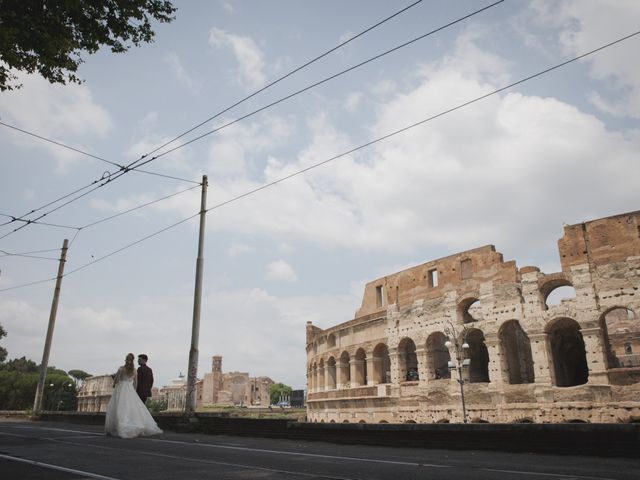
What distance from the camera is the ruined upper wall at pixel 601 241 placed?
17.9 metres

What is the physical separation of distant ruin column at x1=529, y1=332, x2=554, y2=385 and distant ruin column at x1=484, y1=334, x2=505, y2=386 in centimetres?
147

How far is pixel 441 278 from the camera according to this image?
22906 mm

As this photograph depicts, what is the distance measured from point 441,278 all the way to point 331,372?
1047 centimetres

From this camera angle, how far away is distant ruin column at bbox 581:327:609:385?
17.5 m

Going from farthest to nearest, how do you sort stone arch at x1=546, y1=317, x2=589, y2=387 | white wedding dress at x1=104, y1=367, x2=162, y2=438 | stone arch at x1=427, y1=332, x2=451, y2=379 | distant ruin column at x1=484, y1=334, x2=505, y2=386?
1. stone arch at x1=427, y1=332, x2=451, y2=379
2. stone arch at x1=546, y1=317, x2=589, y2=387
3. distant ruin column at x1=484, y1=334, x2=505, y2=386
4. white wedding dress at x1=104, y1=367, x2=162, y2=438

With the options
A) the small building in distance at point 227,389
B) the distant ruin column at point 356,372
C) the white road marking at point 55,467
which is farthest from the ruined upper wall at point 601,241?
the small building in distance at point 227,389

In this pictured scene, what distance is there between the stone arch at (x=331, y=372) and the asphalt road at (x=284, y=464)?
22.9 m

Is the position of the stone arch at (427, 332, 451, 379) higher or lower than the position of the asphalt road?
higher

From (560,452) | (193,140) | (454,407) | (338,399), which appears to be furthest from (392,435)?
(338,399)

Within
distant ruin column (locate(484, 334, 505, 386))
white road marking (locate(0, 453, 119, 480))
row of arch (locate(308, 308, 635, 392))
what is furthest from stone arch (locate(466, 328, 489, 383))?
white road marking (locate(0, 453, 119, 480))

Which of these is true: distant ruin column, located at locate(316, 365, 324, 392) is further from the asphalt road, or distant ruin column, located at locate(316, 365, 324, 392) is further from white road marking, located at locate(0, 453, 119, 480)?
white road marking, located at locate(0, 453, 119, 480)

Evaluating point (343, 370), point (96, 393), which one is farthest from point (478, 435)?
point (96, 393)

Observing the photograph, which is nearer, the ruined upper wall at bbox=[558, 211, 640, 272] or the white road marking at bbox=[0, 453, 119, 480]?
the white road marking at bbox=[0, 453, 119, 480]

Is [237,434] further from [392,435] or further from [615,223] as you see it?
[615,223]
